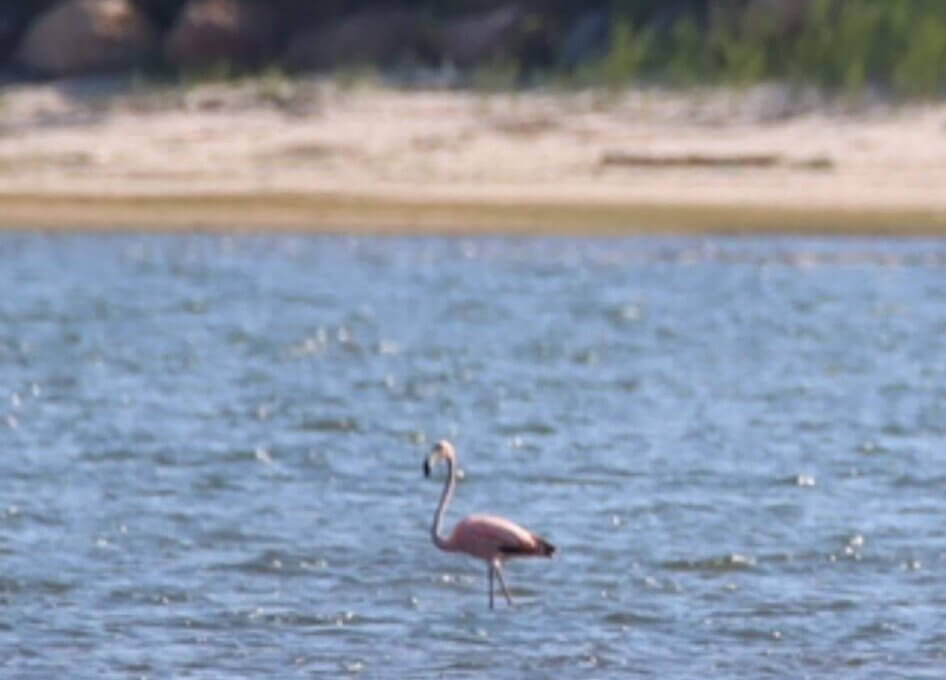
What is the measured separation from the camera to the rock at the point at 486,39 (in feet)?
87.9

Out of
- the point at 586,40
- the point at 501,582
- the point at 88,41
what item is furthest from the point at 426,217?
the point at 501,582

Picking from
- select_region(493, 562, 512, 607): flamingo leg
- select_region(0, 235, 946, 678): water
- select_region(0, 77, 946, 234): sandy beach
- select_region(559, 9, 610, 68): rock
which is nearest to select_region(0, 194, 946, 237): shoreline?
select_region(0, 77, 946, 234): sandy beach

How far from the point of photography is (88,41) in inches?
1101

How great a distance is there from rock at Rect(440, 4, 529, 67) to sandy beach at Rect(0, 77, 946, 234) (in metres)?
1.45

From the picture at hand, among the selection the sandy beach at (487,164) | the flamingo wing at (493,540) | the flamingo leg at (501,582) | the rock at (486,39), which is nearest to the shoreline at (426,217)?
the sandy beach at (487,164)

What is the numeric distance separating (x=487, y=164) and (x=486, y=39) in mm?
3574

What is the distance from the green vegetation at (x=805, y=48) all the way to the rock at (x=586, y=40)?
35 centimetres

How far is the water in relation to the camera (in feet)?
36.6

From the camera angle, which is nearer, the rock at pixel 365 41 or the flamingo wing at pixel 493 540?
the flamingo wing at pixel 493 540

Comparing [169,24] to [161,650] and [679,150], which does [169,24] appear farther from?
[161,650]

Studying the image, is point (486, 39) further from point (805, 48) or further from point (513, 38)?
point (805, 48)

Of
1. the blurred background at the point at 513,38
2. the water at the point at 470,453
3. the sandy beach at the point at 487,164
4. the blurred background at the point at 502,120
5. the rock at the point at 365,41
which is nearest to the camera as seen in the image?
the water at the point at 470,453

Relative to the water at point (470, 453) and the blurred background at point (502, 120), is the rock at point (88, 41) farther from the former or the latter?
the water at point (470, 453)

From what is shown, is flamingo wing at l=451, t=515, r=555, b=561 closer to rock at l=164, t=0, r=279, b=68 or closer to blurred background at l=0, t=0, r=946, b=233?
blurred background at l=0, t=0, r=946, b=233
